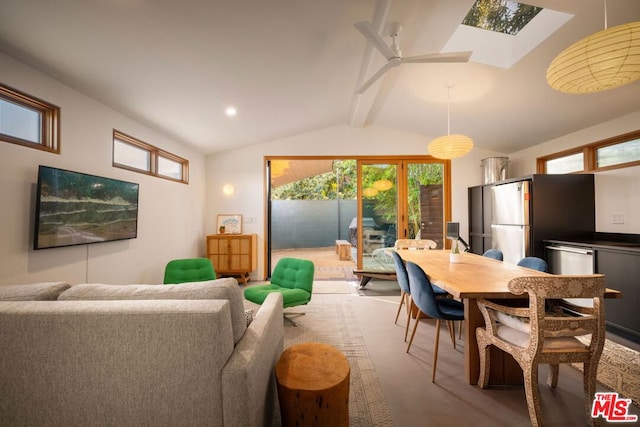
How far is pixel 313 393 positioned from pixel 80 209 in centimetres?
261

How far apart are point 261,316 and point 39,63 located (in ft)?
8.62

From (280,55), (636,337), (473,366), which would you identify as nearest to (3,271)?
(280,55)

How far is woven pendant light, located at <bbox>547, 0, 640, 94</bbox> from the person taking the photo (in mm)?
1183

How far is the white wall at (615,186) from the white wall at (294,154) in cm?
154

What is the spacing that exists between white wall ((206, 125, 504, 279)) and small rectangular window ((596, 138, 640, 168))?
5.45 feet

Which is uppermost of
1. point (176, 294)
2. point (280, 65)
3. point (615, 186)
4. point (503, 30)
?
point (503, 30)

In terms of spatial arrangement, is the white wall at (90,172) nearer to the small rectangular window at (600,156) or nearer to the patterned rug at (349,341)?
the patterned rug at (349,341)

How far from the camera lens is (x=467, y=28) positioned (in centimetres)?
254

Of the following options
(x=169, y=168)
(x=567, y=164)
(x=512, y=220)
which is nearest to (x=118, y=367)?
(x=169, y=168)

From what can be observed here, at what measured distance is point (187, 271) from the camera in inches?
109

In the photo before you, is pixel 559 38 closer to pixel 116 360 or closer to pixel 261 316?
pixel 261 316

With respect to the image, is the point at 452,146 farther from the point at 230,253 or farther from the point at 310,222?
the point at 310,222

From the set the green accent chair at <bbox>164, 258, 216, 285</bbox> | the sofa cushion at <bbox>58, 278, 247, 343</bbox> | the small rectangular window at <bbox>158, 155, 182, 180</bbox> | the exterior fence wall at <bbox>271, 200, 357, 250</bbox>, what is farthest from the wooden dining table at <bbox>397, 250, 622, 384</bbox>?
the exterior fence wall at <bbox>271, 200, 357, 250</bbox>

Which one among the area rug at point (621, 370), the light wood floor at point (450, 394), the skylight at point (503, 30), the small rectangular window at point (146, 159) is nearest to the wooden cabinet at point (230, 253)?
the small rectangular window at point (146, 159)
